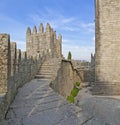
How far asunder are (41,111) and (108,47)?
402 inches

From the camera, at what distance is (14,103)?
6.39 metres


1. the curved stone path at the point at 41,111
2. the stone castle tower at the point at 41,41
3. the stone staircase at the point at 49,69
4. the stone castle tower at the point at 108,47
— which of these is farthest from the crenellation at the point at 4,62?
the stone castle tower at the point at 41,41

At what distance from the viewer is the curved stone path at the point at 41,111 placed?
5.18 m

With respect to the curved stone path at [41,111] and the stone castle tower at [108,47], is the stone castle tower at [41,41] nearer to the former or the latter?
the stone castle tower at [108,47]

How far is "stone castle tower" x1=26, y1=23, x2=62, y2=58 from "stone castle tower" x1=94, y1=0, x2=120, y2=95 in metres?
11.5

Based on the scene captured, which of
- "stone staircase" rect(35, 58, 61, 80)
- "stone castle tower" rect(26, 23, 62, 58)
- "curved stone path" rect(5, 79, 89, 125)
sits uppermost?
"stone castle tower" rect(26, 23, 62, 58)

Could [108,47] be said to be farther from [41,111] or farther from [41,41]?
[41,41]

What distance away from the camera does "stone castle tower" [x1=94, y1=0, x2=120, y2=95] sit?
1518 centimetres

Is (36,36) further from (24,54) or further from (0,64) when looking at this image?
(0,64)

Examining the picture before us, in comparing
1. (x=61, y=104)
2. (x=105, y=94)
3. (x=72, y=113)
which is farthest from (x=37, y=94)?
(x=105, y=94)

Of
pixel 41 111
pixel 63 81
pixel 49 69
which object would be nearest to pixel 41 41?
pixel 63 81

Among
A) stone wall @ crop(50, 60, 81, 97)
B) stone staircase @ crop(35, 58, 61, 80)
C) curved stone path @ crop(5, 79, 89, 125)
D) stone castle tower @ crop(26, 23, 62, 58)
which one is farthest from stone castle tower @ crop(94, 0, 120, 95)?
stone castle tower @ crop(26, 23, 62, 58)

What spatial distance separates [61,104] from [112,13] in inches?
391

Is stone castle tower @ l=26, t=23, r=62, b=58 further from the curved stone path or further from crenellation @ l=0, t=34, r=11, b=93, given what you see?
crenellation @ l=0, t=34, r=11, b=93
